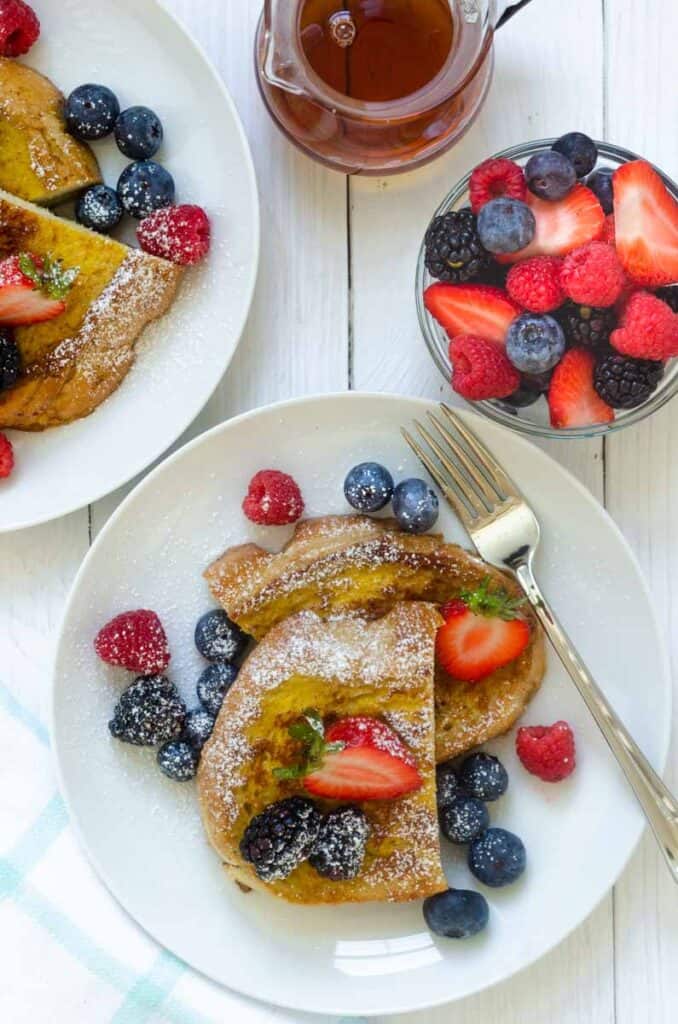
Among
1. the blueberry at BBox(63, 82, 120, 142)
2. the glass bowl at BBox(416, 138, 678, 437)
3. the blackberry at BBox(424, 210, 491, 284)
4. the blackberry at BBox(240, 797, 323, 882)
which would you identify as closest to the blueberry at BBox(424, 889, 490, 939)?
the blackberry at BBox(240, 797, 323, 882)

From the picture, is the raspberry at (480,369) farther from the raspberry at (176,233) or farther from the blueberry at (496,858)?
the blueberry at (496,858)

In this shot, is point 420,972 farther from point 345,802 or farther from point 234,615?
point 234,615

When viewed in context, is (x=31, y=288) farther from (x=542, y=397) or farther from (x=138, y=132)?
(x=542, y=397)

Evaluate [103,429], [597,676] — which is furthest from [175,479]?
[597,676]

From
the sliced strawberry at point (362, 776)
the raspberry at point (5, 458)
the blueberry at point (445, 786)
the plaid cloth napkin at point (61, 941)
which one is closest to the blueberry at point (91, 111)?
the raspberry at point (5, 458)

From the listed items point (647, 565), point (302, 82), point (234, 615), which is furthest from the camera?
point (647, 565)
